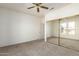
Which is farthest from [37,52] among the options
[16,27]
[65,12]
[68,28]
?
[68,28]

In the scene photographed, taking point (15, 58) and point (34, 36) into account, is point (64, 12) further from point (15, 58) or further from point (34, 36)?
point (15, 58)

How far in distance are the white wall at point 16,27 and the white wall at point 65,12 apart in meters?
1.79

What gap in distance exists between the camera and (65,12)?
418 cm

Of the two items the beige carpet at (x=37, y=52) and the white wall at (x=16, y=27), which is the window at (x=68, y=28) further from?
the beige carpet at (x=37, y=52)

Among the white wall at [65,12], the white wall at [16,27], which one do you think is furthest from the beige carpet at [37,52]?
the white wall at [65,12]

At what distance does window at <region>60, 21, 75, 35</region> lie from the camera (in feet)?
21.0

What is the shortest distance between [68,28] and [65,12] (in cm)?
293

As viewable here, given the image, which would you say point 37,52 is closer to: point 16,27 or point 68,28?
point 16,27

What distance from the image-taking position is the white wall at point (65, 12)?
3.62 m

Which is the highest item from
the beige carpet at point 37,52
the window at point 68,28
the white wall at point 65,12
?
the white wall at point 65,12

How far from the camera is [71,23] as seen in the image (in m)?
6.46

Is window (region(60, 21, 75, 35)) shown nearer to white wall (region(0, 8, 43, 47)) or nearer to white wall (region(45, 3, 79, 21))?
white wall (region(45, 3, 79, 21))

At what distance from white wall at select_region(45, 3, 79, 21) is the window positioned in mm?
2180

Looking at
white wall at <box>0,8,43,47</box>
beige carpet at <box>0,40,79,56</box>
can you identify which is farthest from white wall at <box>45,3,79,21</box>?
beige carpet at <box>0,40,79,56</box>
